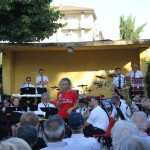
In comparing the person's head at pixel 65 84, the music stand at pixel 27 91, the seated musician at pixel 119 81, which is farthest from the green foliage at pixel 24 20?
the person's head at pixel 65 84

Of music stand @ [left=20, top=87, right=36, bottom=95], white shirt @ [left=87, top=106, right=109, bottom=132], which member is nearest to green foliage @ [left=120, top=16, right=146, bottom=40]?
music stand @ [left=20, top=87, right=36, bottom=95]

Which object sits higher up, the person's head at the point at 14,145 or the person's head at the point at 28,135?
the person's head at the point at 14,145

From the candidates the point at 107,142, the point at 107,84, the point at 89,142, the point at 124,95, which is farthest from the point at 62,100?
the point at 107,84

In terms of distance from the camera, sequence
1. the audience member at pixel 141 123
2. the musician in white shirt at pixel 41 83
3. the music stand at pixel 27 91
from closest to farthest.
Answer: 1. the audience member at pixel 141 123
2. the music stand at pixel 27 91
3. the musician in white shirt at pixel 41 83

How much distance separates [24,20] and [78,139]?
9.80 m

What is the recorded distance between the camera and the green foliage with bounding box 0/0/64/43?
13230 millimetres

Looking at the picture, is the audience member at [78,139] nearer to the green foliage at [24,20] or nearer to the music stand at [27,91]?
the music stand at [27,91]

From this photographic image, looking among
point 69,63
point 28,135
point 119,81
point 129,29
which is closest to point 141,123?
point 28,135

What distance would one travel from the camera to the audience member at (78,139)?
4.20 m

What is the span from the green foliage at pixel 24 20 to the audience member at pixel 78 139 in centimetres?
929

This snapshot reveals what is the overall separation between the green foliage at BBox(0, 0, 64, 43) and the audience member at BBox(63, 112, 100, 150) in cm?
929

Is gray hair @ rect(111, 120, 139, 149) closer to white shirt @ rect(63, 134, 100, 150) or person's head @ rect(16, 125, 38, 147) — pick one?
white shirt @ rect(63, 134, 100, 150)

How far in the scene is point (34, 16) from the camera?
1369 cm

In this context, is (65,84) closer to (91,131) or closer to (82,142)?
(91,131)
